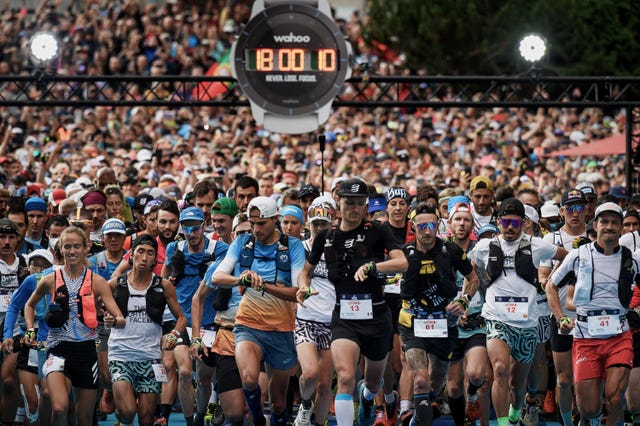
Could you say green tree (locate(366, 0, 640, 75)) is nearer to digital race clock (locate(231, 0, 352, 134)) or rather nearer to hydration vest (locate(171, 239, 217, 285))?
digital race clock (locate(231, 0, 352, 134))

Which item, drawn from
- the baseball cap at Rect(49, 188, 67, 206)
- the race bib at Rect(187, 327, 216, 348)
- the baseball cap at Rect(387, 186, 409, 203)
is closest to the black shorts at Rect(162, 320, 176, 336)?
the race bib at Rect(187, 327, 216, 348)

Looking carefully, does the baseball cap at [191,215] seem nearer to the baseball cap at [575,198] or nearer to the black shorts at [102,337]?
the black shorts at [102,337]

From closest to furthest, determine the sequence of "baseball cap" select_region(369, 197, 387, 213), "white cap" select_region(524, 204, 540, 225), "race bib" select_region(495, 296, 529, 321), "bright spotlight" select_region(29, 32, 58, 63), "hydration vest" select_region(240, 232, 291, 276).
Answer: "hydration vest" select_region(240, 232, 291, 276) < "race bib" select_region(495, 296, 529, 321) < "white cap" select_region(524, 204, 540, 225) < "baseball cap" select_region(369, 197, 387, 213) < "bright spotlight" select_region(29, 32, 58, 63)

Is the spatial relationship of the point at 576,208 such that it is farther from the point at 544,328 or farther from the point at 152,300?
the point at 152,300

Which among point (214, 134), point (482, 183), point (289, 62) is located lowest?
point (482, 183)

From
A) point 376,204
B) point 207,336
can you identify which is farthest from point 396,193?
point 207,336

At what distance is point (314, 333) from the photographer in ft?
45.8

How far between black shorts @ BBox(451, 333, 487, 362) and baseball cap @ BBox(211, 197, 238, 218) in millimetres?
2707

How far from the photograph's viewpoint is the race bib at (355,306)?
13.2 meters

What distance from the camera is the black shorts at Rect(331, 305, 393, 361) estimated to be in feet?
43.4

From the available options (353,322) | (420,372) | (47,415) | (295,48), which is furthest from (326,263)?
(295,48)

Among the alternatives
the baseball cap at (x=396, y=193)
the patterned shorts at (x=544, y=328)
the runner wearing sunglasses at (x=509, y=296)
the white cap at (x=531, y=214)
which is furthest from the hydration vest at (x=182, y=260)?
the patterned shorts at (x=544, y=328)

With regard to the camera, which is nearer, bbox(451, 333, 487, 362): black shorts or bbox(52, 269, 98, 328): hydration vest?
bbox(52, 269, 98, 328): hydration vest

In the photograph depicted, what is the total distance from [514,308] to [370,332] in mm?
1776
